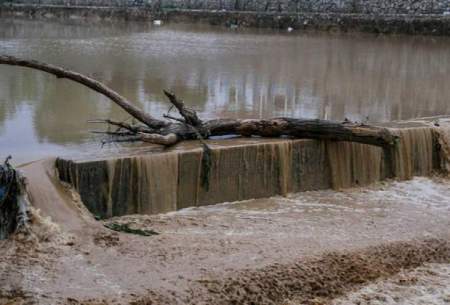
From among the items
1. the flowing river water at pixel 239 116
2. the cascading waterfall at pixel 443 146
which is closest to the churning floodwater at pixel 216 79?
the flowing river water at pixel 239 116

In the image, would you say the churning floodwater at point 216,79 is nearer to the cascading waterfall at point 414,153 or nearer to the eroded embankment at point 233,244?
the eroded embankment at point 233,244

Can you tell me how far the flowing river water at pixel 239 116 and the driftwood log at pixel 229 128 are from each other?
264mm

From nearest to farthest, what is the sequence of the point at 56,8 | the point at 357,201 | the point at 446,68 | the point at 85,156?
the point at 85,156, the point at 357,201, the point at 446,68, the point at 56,8

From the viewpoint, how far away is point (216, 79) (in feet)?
39.2

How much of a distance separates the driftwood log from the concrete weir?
0.42ft

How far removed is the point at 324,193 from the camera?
6.89 metres

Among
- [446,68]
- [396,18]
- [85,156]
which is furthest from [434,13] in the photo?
[85,156]

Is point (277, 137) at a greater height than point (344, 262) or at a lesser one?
greater

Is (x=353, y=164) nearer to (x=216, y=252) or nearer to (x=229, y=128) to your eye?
(x=229, y=128)

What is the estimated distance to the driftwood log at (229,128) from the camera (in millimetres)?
6742

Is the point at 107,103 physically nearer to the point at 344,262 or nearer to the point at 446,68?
the point at 344,262

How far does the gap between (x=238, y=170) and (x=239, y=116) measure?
215 cm

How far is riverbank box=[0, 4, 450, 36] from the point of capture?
22531mm

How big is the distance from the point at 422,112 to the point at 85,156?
5.02 m
